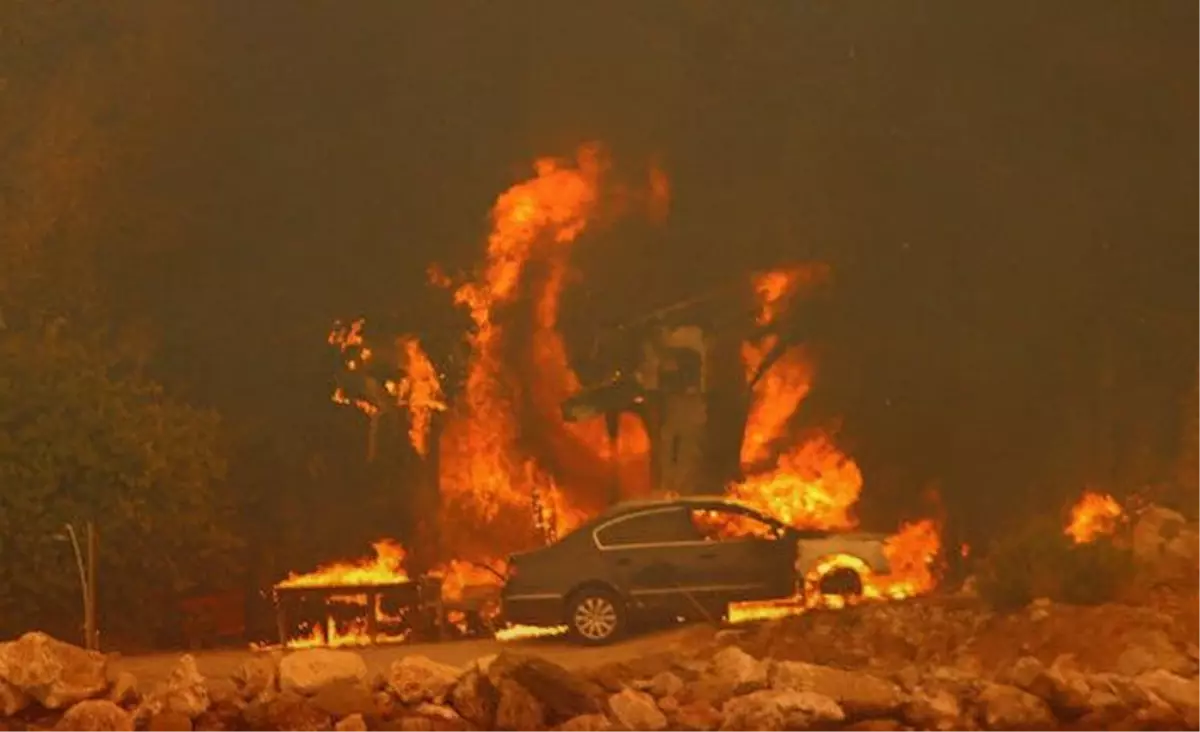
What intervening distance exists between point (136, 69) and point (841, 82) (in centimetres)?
864

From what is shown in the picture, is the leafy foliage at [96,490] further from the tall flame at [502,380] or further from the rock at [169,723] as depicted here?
the rock at [169,723]

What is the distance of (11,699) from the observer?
10484mm

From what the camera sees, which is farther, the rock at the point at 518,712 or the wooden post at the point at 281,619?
the wooden post at the point at 281,619

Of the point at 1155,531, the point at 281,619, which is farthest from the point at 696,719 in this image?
the point at 1155,531

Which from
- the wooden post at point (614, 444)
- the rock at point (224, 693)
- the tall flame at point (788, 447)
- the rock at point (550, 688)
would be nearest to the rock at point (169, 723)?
the rock at point (224, 693)

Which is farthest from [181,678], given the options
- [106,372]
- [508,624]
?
[106,372]

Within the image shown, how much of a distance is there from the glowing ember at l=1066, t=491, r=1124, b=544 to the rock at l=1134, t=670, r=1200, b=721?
17.5 feet

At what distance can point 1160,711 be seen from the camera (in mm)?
10938

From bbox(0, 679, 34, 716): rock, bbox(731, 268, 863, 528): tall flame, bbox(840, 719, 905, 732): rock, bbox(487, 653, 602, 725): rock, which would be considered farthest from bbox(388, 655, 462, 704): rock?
bbox(731, 268, 863, 528): tall flame

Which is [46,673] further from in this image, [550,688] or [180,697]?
[550,688]

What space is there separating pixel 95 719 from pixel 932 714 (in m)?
5.86

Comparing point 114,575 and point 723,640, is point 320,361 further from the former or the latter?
point 723,640

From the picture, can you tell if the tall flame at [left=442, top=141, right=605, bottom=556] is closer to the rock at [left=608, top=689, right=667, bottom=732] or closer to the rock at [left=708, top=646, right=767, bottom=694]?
the rock at [left=708, top=646, right=767, bottom=694]

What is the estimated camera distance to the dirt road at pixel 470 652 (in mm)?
12773
